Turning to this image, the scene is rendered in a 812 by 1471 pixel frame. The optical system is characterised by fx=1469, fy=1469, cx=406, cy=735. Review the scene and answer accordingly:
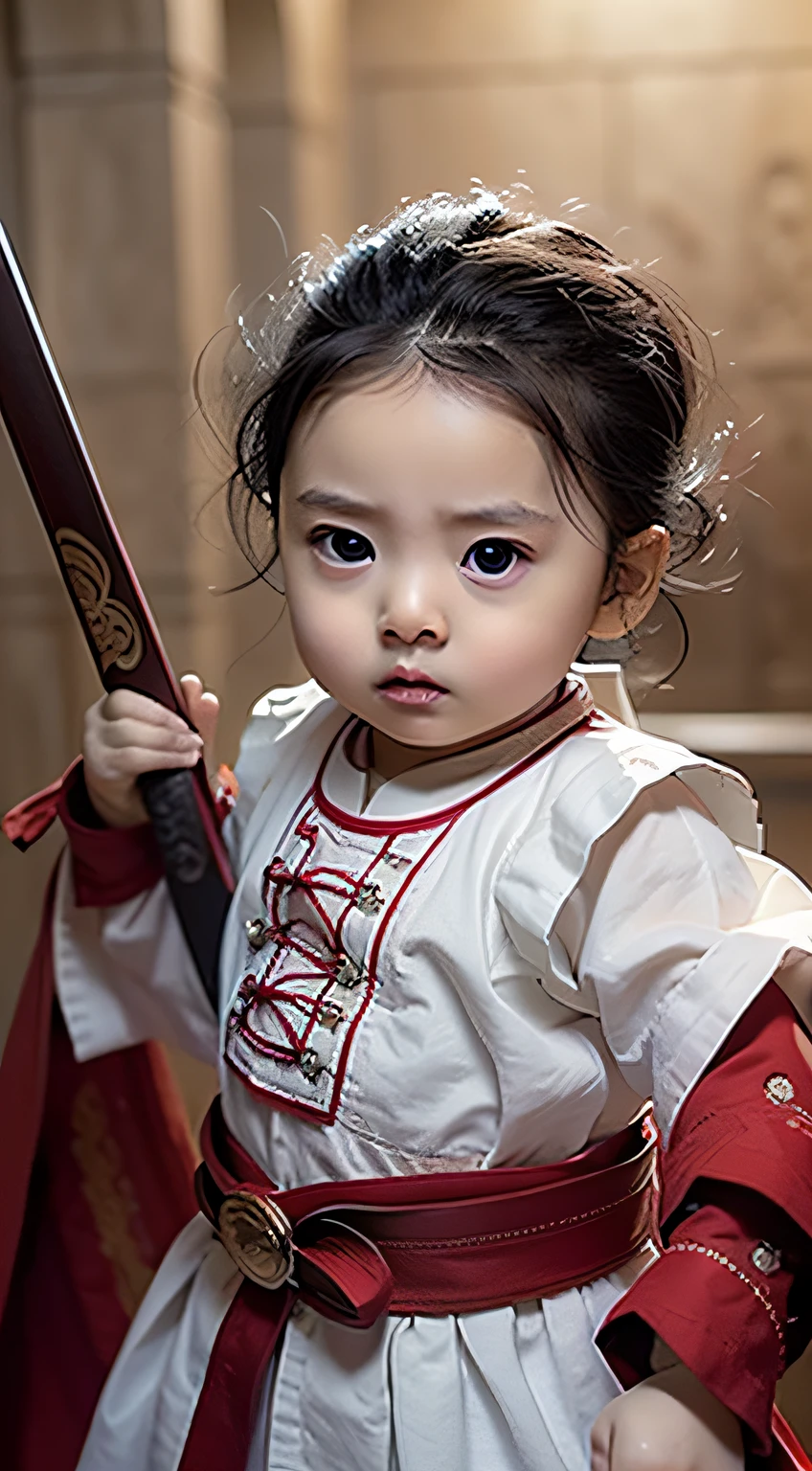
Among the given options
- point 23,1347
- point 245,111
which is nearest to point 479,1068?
point 23,1347

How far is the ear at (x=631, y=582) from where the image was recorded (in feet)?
2.25

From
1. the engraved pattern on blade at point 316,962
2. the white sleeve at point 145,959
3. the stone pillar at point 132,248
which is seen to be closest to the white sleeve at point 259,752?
the white sleeve at point 145,959

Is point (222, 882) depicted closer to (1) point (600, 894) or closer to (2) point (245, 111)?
(1) point (600, 894)

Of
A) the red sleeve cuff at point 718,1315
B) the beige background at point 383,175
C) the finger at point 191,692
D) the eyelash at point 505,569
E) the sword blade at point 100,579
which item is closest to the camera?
the red sleeve cuff at point 718,1315

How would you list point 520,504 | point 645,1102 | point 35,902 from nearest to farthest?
1. point 520,504
2. point 645,1102
3. point 35,902

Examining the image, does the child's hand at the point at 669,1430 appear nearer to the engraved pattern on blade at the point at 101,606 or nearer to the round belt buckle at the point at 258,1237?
the round belt buckle at the point at 258,1237

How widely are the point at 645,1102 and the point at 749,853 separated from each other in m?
0.14

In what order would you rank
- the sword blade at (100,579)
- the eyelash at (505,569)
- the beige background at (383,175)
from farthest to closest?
the beige background at (383,175) → the sword blade at (100,579) → the eyelash at (505,569)

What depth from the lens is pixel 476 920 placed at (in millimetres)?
663

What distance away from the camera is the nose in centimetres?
63

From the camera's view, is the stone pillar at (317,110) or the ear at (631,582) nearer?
the ear at (631,582)

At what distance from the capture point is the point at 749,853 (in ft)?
2.30

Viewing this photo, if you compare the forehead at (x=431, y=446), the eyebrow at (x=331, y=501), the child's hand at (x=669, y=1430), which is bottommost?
the child's hand at (x=669, y=1430)

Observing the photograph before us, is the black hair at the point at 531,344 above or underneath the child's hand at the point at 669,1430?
above
